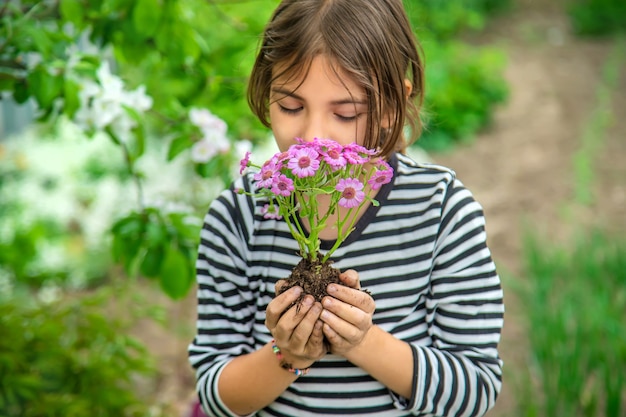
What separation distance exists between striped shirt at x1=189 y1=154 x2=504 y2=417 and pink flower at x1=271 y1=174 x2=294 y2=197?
0.35 m

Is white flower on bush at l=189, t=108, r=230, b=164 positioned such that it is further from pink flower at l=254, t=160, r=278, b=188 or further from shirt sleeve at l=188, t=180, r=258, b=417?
pink flower at l=254, t=160, r=278, b=188

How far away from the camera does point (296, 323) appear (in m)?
1.20

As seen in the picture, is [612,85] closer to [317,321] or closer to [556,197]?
[556,197]

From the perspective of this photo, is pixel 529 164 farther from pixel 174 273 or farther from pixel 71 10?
pixel 71 10

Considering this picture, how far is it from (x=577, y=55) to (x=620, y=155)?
2.45 metres

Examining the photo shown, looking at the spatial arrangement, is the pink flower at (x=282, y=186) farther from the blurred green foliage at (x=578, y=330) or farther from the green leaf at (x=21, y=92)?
the blurred green foliage at (x=578, y=330)

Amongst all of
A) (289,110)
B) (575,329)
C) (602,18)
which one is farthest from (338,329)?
(602,18)

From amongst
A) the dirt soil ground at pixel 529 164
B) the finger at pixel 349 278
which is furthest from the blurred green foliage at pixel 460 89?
the finger at pixel 349 278

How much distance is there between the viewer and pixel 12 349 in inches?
85.0

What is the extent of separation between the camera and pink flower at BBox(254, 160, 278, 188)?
109cm

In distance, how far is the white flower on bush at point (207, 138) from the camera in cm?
209

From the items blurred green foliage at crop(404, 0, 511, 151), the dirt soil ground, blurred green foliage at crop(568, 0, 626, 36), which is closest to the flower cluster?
the dirt soil ground

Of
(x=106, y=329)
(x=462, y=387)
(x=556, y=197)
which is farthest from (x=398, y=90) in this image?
(x=556, y=197)

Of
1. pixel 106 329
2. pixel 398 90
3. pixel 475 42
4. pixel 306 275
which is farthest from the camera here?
pixel 475 42
